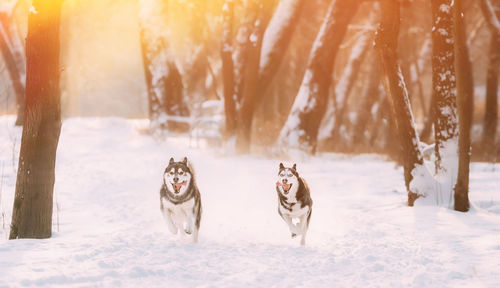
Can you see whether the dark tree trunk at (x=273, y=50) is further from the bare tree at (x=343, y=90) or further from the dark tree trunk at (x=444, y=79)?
the dark tree trunk at (x=444, y=79)

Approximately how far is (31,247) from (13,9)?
605 inches

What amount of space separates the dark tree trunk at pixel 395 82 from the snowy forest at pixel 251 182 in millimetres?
26

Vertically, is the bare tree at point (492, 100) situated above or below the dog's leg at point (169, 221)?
above

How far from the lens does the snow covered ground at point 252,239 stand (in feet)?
19.4

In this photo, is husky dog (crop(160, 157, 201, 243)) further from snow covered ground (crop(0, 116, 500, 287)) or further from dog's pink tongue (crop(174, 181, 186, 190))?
snow covered ground (crop(0, 116, 500, 287))

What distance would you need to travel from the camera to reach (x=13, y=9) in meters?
19.9

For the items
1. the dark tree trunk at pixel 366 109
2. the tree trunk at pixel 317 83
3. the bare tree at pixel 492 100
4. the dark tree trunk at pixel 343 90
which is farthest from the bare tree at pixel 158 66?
the bare tree at pixel 492 100

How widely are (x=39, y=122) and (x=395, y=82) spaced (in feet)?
19.1

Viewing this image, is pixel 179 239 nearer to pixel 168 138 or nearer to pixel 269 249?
pixel 269 249

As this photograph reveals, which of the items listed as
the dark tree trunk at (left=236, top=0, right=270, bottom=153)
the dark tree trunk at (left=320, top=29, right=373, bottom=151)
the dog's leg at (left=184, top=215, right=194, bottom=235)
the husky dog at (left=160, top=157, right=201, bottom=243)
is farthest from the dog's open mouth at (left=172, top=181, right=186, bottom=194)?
the dark tree trunk at (left=320, top=29, right=373, bottom=151)

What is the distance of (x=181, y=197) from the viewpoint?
7.14m

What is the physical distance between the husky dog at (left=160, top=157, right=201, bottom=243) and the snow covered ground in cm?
30

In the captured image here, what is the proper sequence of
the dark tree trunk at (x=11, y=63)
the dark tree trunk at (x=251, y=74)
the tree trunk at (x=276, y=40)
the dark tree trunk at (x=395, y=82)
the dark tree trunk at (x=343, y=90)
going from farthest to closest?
the dark tree trunk at (x=343, y=90) → the dark tree trunk at (x=11, y=63) → the tree trunk at (x=276, y=40) → the dark tree trunk at (x=251, y=74) → the dark tree trunk at (x=395, y=82)

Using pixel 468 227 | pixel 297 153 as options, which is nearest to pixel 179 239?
pixel 468 227
